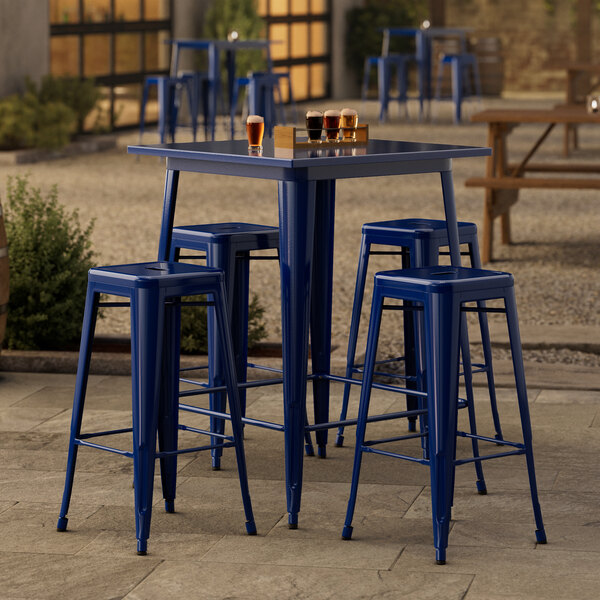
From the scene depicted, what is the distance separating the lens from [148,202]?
9.42 meters

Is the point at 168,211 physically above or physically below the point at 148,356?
above

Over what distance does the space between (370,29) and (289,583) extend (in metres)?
18.4

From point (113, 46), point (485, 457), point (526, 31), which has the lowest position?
point (485, 457)

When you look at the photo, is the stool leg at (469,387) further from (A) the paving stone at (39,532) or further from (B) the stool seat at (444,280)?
(A) the paving stone at (39,532)

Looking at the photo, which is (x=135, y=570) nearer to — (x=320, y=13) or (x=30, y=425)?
(x=30, y=425)

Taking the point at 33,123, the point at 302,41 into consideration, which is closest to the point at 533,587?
the point at 33,123

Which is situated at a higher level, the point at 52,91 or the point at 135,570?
the point at 52,91

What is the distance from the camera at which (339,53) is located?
814 inches

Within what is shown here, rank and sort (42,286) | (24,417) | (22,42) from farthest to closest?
(22,42) → (42,286) → (24,417)

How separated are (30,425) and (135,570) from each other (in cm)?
131

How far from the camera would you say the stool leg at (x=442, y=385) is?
299 cm

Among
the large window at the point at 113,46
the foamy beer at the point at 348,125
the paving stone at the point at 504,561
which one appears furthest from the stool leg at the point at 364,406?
the large window at the point at 113,46

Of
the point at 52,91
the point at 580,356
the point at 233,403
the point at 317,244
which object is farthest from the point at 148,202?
the point at 233,403

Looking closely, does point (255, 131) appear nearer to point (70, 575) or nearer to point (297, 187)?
point (297, 187)
